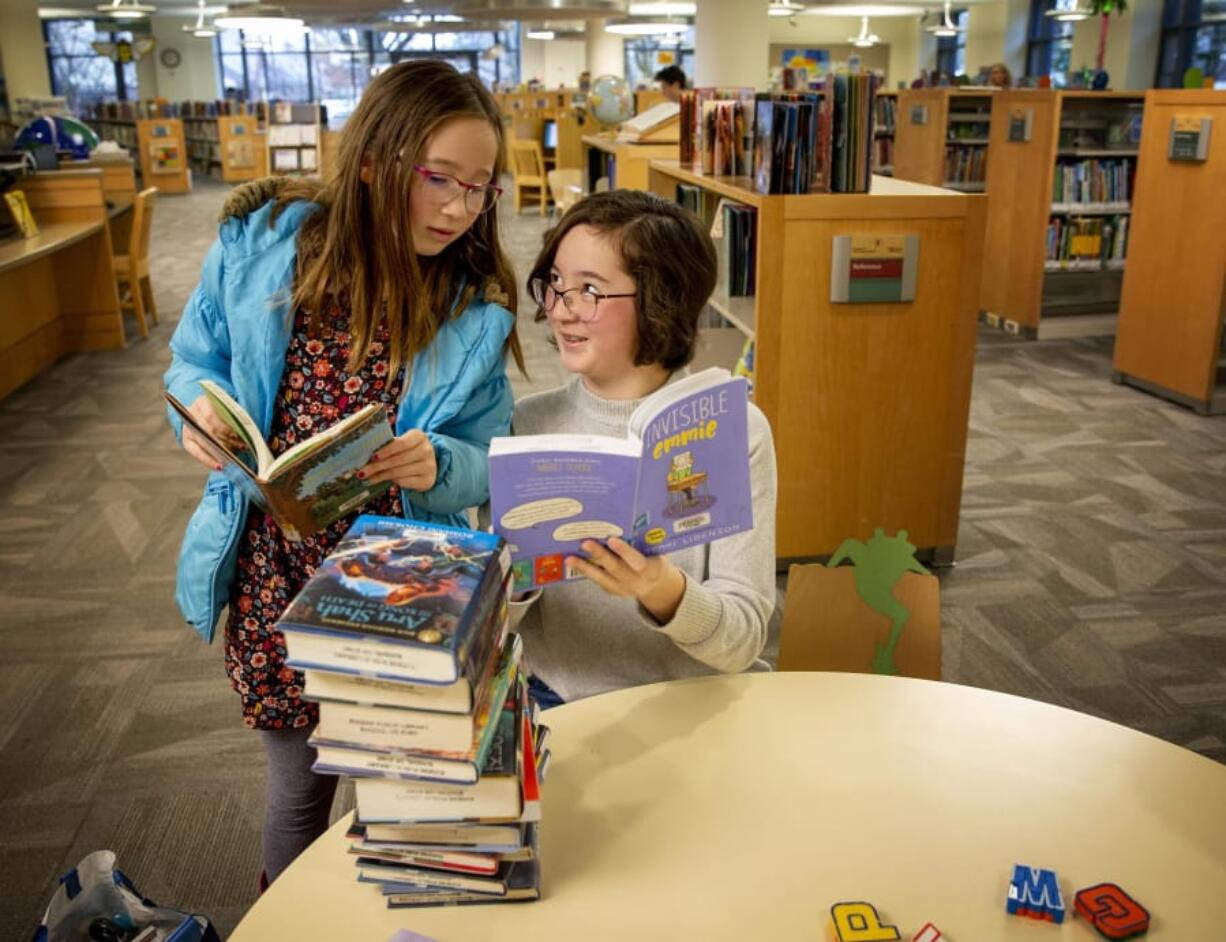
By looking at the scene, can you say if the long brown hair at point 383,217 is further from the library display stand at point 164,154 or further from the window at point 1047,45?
the library display stand at point 164,154

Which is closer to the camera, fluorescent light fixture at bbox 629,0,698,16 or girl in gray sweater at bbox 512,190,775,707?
girl in gray sweater at bbox 512,190,775,707

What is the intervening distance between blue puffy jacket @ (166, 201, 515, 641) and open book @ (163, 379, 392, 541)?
0.12 meters

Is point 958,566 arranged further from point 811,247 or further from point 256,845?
point 256,845

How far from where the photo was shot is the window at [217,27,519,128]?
2186 centimetres

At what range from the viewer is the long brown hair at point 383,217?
148cm

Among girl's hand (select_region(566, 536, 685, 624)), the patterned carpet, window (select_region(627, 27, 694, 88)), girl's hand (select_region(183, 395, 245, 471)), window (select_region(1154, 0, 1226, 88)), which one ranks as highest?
window (select_region(627, 27, 694, 88))

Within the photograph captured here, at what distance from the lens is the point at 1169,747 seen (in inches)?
52.1

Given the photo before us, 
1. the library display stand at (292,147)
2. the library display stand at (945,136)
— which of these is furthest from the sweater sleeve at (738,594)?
the library display stand at (292,147)

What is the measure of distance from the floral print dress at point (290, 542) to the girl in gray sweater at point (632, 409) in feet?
0.88

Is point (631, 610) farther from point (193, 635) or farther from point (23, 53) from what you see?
point (23, 53)

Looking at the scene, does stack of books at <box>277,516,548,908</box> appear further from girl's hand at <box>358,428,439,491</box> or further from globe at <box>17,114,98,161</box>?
globe at <box>17,114,98,161</box>

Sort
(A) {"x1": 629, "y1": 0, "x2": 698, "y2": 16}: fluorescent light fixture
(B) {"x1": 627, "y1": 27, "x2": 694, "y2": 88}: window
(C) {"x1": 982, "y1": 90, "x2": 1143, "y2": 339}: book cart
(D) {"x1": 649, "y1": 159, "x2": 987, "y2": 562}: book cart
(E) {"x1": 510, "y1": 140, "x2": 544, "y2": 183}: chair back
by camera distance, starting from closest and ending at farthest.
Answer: (D) {"x1": 649, "y1": 159, "x2": 987, "y2": 562}: book cart, (C) {"x1": 982, "y1": 90, "x2": 1143, "y2": 339}: book cart, (E) {"x1": 510, "y1": 140, "x2": 544, "y2": 183}: chair back, (A) {"x1": 629, "y1": 0, "x2": 698, "y2": 16}: fluorescent light fixture, (B) {"x1": 627, "y1": 27, "x2": 694, "y2": 88}: window

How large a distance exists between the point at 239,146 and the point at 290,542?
59.2ft

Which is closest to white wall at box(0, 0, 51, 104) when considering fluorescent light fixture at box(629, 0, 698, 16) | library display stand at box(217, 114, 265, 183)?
library display stand at box(217, 114, 265, 183)
